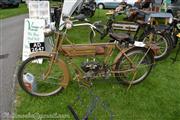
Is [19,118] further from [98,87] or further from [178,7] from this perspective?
[178,7]

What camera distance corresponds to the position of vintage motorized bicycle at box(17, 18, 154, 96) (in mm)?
4820

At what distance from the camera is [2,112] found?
4.51 metres

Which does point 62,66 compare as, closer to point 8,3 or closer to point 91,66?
point 91,66

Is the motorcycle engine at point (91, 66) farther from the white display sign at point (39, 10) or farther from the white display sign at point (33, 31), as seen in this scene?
the white display sign at point (39, 10)

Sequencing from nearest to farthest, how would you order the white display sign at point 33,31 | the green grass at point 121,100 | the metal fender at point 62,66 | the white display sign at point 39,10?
the green grass at point 121,100 < the metal fender at point 62,66 < the white display sign at point 33,31 < the white display sign at point 39,10

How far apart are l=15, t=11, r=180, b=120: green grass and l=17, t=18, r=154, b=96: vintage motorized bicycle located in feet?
0.59

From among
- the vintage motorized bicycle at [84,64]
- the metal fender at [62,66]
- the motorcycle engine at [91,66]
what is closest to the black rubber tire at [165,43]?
the vintage motorized bicycle at [84,64]

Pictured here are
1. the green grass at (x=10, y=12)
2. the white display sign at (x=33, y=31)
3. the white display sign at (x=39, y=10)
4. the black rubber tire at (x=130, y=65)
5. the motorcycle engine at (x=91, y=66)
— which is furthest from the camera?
the green grass at (x=10, y=12)

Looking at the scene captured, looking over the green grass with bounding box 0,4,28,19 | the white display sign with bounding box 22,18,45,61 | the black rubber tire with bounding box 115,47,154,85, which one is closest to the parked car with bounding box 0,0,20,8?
the green grass with bounding box 0,4,28,19

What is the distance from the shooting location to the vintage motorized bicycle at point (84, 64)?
4.82 meters

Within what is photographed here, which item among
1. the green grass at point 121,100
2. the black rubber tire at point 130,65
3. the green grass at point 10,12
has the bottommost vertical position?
the green grass at point 121,100

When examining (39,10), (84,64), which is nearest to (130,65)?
(84,64)

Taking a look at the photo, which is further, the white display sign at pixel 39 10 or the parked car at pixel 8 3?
the parked car at pixel 8 3

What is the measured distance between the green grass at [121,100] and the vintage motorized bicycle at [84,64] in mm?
180
